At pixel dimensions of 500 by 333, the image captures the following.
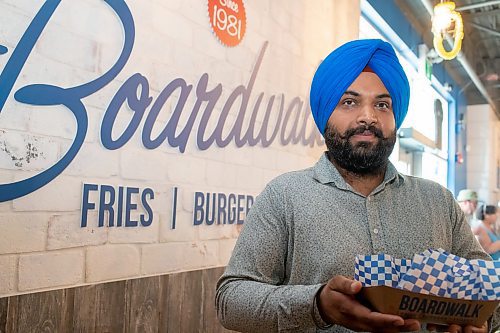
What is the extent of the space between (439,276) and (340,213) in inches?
13.3

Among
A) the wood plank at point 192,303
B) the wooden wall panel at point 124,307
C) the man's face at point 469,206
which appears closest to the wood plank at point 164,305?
the wooden wall panel at point 124,307

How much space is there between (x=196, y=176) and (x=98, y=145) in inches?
22.7

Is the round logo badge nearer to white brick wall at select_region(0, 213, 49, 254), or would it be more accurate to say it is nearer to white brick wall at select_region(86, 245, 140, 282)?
white brick wall at select_region(86, 245, 140, 282)

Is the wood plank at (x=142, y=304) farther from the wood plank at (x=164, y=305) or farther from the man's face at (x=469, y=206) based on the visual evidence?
the man's face at (x=469, y=206)

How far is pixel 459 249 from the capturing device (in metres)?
1.35

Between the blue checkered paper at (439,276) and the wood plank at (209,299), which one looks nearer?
the blue checkered paper at (439,276)

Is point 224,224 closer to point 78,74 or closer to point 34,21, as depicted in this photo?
point 78,74

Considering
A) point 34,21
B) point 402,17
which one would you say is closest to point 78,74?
point 34,21

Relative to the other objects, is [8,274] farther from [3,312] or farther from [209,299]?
[209,299]

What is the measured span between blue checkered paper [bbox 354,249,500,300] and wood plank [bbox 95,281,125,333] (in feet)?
3.44

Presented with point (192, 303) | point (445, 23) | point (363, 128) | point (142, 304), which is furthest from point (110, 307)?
point (445, 23)

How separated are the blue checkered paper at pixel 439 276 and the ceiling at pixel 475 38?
4.34m

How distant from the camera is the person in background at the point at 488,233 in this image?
15.5ft

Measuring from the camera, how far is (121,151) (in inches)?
72.2
